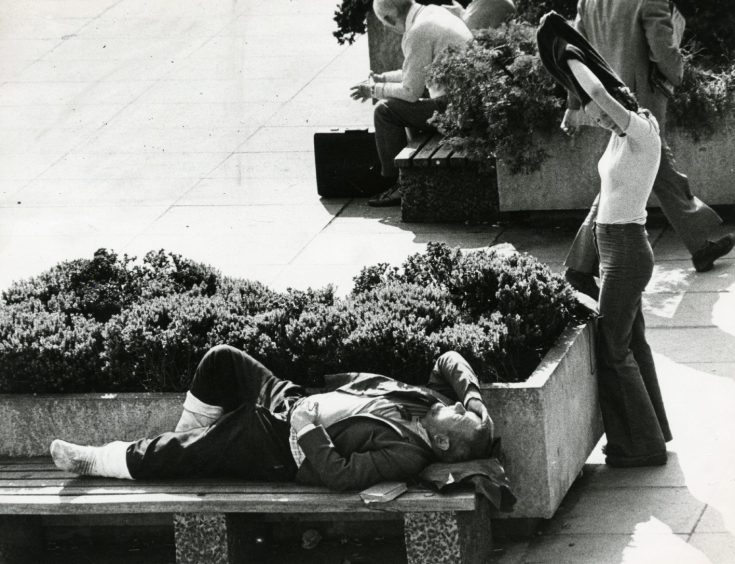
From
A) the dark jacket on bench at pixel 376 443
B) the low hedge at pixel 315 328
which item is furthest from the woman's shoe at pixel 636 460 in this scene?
the dark jacket on bench at pixel 376 443

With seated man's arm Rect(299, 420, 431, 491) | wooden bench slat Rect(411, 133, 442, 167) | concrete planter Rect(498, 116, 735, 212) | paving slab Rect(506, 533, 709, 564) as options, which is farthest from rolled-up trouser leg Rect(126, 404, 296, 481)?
wooden bench slat Rect(411, 133, 442, 167)

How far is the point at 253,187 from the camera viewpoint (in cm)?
1106

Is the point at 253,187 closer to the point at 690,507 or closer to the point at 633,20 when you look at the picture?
the point at 633,20

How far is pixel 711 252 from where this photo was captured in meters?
8.55

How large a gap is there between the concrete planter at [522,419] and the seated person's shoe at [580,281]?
458mm

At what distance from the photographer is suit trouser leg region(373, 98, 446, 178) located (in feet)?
34.5

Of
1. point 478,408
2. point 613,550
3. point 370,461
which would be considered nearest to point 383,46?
point 478,408

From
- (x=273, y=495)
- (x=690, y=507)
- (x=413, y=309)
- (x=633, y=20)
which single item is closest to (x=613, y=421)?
(x=690, y=507)

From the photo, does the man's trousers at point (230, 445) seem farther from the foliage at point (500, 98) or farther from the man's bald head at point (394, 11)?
the man's bald head at point (394, 11)

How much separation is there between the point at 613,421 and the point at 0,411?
2.79m

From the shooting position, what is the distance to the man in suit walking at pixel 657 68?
8.41m

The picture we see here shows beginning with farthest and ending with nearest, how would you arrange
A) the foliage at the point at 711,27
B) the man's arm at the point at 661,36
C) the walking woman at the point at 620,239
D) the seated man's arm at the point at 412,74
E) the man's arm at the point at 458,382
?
the foliage at the point at 711,27 < the seated man's arm at the point at 412,74 < the man's arm at the point at 661,36 < the walking woman at the point at 620,239 < the man's arm at the point at 458,382

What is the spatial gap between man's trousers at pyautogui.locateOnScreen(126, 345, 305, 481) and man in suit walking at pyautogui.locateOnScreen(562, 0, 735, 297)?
326 centimetres

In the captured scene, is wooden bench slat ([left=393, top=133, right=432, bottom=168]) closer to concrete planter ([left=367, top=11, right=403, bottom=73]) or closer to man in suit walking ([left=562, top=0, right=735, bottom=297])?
concrete planter ([left=367, top=11, right=403, bottom=73])
